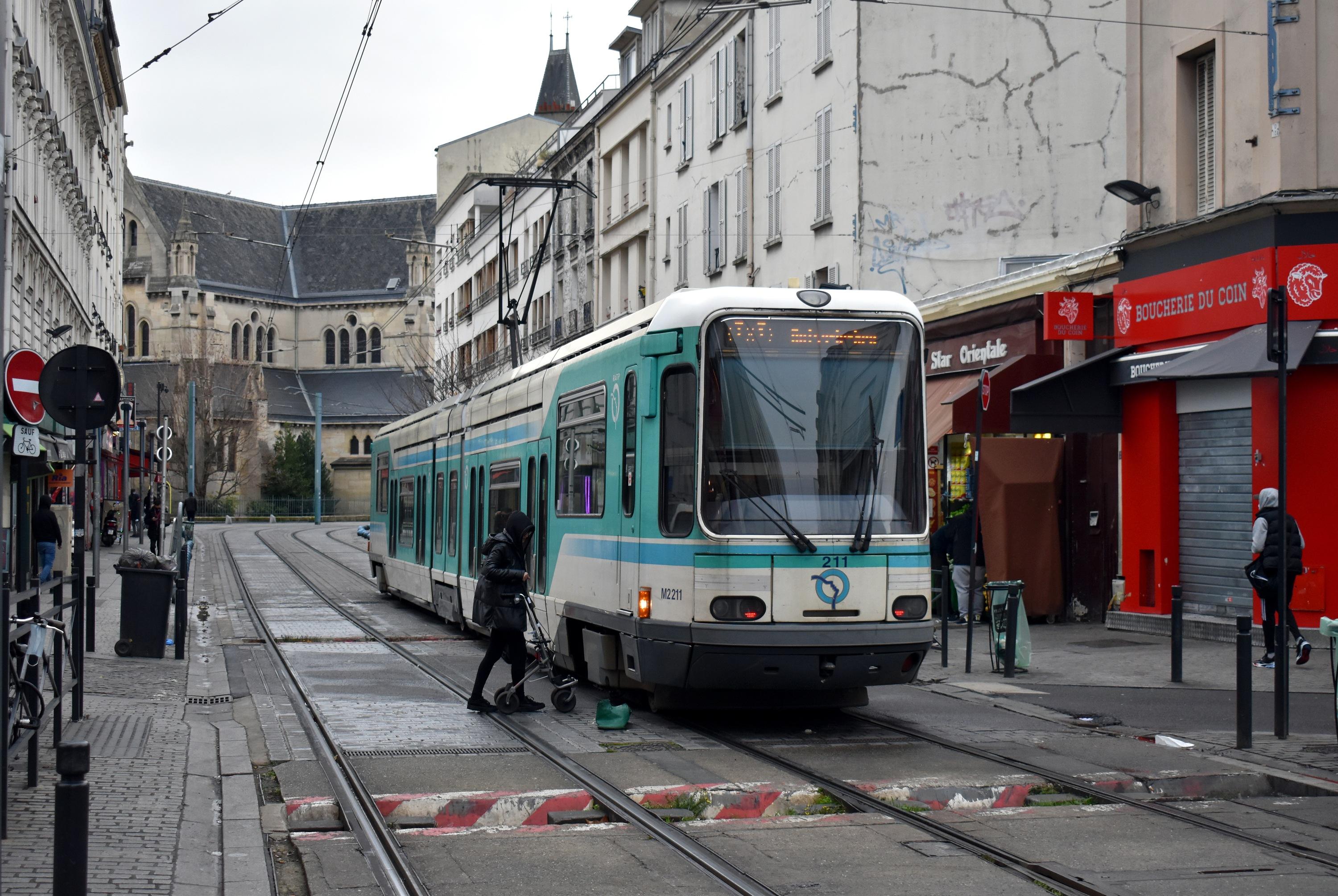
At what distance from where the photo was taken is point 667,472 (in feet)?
35.4

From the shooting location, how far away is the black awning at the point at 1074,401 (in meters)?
19.2

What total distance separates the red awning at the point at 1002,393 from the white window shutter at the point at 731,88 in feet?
45.9

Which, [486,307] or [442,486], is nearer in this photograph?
[442,486]

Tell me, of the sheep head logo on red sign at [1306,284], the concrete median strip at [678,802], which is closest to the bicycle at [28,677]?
the concrete median strip at [678,802]

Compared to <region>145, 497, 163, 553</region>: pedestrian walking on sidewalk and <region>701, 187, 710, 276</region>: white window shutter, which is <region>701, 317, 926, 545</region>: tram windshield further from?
<region>145, 497, 163, 553</region>: pedestrian walking on sidewalk

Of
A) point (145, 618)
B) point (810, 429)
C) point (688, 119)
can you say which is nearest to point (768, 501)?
point (810, 429)

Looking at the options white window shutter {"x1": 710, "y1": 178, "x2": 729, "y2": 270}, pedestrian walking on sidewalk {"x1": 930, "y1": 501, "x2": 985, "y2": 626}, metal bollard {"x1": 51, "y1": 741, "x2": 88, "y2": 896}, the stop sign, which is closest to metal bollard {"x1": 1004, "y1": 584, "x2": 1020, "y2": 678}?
pedestrian walking on sidewalk {"x1": 930, "y1": 501, "x2": 985, "y2": 626}

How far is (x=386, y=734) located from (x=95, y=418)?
9.62 feet

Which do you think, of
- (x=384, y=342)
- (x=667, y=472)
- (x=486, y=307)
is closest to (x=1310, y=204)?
(x=667, y=472)

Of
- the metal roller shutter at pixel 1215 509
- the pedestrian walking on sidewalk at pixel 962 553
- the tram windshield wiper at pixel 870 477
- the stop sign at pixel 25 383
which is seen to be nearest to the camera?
the stop sign at pixel 25 383

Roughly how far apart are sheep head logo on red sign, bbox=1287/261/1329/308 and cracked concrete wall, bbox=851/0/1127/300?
10785 mm

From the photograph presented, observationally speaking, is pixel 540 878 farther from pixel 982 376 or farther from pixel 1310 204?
pixel 1310 204

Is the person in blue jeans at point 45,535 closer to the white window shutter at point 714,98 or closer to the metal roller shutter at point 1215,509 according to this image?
the white window shutter at point 714,98

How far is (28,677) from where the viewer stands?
26.3 ft
